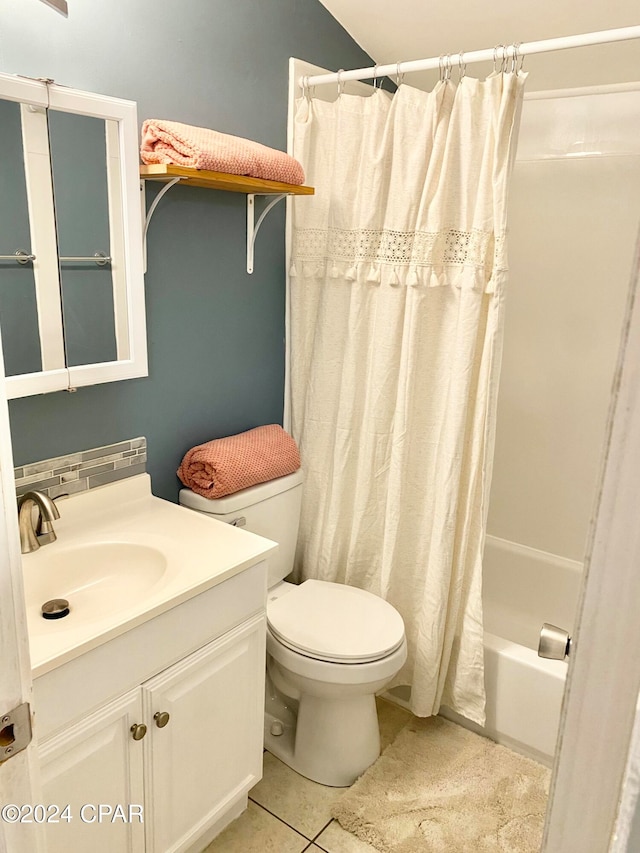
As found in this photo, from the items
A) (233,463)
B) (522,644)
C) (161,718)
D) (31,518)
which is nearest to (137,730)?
(161,718)

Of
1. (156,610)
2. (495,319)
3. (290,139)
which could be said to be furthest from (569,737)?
(290,139)

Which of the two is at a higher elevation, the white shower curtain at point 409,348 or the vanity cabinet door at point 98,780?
the white shower curtain at point 409,348

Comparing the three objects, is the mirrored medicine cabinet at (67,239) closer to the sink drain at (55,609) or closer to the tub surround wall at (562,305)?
the sink drain at (55,609)

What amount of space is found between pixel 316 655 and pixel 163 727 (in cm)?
50

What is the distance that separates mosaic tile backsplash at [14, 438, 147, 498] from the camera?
1.67m

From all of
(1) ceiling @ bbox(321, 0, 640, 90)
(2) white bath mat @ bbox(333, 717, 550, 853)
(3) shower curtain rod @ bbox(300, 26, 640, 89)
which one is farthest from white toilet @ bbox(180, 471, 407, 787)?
(1) ceiling @ bbox(321, 0, 640, 90)

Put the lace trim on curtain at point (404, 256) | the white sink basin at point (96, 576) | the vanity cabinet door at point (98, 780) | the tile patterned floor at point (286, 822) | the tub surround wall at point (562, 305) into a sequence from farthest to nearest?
the tub surround wall at point (562, 305), the lace trim on curtain at point (404, 256), the tile patterned floor at point (286, 822), the white sink basin at point (96, 576), the vanity cabinet door at point (98, 780)

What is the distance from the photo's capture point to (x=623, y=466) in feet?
1.14

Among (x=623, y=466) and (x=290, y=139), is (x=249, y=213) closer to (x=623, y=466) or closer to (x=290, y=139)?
(x=290, y=139)

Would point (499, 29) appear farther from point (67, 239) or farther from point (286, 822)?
point (286, 822)

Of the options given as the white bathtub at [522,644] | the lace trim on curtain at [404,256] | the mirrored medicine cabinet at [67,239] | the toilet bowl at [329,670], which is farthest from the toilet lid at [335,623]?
the lace trim on curtain at [404,256]

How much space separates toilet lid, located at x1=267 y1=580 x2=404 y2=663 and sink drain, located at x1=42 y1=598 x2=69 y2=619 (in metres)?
0.64

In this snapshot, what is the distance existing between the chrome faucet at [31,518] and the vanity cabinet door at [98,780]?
0.44m

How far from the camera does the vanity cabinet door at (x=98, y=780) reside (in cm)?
129
